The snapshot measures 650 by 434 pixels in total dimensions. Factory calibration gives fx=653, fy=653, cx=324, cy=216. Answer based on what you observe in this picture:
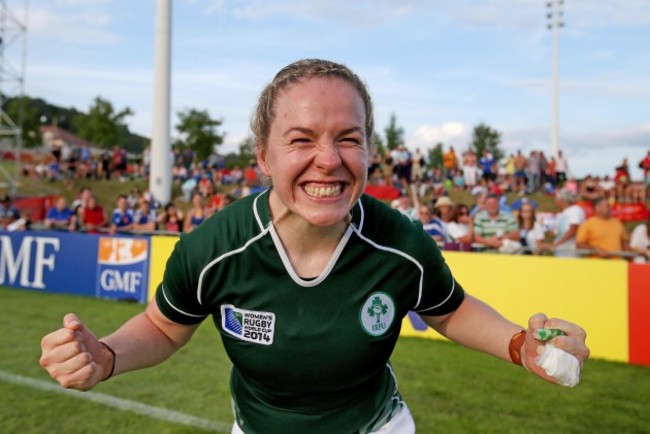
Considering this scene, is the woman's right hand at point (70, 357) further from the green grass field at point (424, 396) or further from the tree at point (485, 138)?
the tree at point (485, 138)

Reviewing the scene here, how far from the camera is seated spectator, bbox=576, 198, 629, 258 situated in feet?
30.5

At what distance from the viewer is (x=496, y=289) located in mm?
8641

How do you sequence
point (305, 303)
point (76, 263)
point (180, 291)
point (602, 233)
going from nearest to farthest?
point (305, 303), point (180, 291), point (602, 233), point (76, 263)

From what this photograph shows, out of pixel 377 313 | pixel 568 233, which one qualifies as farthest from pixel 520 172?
pixel 377 313

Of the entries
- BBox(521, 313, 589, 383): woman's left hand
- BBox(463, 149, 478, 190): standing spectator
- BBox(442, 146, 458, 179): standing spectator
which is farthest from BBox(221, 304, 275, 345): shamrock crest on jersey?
BBox(442, 146, 458, 179): standing spectator

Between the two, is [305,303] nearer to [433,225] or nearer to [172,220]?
[433,225]

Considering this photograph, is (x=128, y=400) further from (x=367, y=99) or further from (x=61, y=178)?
(x=61, y=178)

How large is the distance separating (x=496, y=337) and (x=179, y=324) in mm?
1239

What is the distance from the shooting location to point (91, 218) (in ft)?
45.8

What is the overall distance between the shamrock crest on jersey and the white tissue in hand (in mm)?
951

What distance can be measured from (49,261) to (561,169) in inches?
662

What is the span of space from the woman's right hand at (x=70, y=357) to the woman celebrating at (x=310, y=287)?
0.07ft

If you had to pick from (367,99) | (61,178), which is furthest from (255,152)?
(61,178)

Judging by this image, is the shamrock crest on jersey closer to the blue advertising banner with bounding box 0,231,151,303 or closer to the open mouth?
the open mouth
